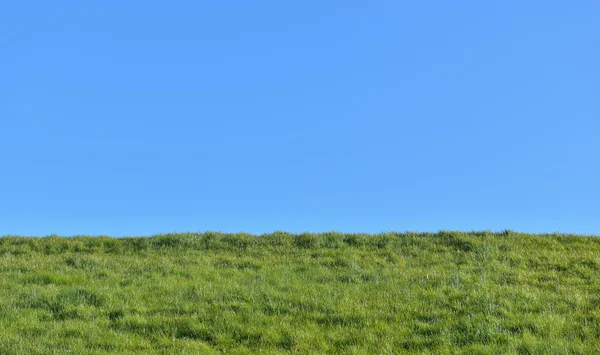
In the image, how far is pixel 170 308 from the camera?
12.8 meters

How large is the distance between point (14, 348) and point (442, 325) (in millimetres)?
8447

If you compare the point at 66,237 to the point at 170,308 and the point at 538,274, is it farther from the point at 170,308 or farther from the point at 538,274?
the point at 538,274

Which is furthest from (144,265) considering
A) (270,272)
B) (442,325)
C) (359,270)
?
(442,325)

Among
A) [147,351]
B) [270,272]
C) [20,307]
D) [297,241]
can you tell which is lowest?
[147,351]

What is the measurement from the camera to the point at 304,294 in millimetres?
13695

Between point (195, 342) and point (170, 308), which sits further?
point (170, 308)

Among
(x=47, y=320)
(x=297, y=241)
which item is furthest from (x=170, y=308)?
(x=297, y=241)

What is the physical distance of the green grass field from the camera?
10742mm

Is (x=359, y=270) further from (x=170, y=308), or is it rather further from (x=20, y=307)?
(x=20, y=307)

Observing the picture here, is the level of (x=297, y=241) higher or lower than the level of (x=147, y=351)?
higher

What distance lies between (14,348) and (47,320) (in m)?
1.89

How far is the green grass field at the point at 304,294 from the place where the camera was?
35.2 feet

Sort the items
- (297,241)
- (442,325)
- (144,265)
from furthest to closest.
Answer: (297,241)
(144,265)
(442,325)

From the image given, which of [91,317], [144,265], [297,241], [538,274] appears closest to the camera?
[91,317]
